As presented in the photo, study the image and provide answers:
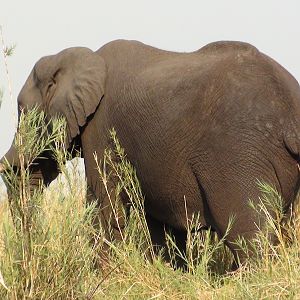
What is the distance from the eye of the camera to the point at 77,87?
281 inches

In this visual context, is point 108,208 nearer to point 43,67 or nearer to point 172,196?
point 172,196

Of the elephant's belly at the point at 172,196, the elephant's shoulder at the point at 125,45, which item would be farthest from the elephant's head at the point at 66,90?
the elephant's belly at the point at 172,196

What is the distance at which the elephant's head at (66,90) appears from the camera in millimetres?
6938

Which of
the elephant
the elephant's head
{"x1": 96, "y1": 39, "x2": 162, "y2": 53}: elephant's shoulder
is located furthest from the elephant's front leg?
{"x1": 96, "y1": 39, "x2": 162, "y2": 53}: elephant's shoulder

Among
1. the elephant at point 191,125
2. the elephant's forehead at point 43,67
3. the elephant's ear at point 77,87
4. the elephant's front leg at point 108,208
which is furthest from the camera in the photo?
the elephant's forehead at point 43,67

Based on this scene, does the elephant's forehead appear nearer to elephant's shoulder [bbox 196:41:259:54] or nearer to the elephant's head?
the elephant's head

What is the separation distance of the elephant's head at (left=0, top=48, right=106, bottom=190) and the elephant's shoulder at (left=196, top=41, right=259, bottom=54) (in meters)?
0.85

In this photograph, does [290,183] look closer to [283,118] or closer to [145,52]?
[283,118]

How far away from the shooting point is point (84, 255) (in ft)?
14.7

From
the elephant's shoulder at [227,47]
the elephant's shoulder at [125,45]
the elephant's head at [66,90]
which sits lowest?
the elephant's head at [66,90]

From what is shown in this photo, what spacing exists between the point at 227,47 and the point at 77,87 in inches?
54.0

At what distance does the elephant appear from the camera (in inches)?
224

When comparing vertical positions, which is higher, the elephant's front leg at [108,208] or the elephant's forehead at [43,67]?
the elephant's forehead at [43,67]

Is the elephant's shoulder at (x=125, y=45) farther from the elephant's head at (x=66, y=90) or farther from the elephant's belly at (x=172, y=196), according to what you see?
the elephant's belly at (x=172, y=196)
